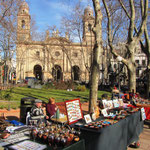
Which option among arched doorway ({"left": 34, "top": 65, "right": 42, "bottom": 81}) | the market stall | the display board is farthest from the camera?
arched doorway ({"left": 34, "top": 65, "right": 42, "bottom": 81})

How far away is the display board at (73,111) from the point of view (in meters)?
4.26

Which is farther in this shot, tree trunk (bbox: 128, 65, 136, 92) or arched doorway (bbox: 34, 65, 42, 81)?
arched doorway (bbox: 34, 65, 42, 81)

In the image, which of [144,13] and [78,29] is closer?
[144,13]

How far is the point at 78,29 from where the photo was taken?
2211 cm

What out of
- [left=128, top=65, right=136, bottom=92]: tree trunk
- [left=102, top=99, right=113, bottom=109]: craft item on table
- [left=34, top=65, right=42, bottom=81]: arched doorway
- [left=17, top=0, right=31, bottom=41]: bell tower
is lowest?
[left=102, top=99, right=113, bottom=109]: craft item on table

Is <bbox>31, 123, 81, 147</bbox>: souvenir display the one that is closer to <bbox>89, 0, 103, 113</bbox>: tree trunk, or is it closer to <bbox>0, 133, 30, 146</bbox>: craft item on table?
<bbox>0, 133, 30, 146</bbox>: craft item on table

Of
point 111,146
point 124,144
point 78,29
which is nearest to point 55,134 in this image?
point 111,146

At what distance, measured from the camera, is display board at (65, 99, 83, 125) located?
4.26 m

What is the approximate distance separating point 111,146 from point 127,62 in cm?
811

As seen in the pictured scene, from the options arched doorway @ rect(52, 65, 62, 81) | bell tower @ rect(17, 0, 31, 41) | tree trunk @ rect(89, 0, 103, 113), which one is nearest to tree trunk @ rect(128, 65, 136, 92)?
tree trunk @ rect(89, 0, 103, 113)

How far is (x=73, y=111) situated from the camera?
4.46 m

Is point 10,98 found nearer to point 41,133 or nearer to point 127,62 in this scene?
point 127,62

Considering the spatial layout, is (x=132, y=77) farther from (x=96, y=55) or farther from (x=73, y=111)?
(x=73, y=111)

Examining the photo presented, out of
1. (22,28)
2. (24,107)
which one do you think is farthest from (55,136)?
(22,28)
